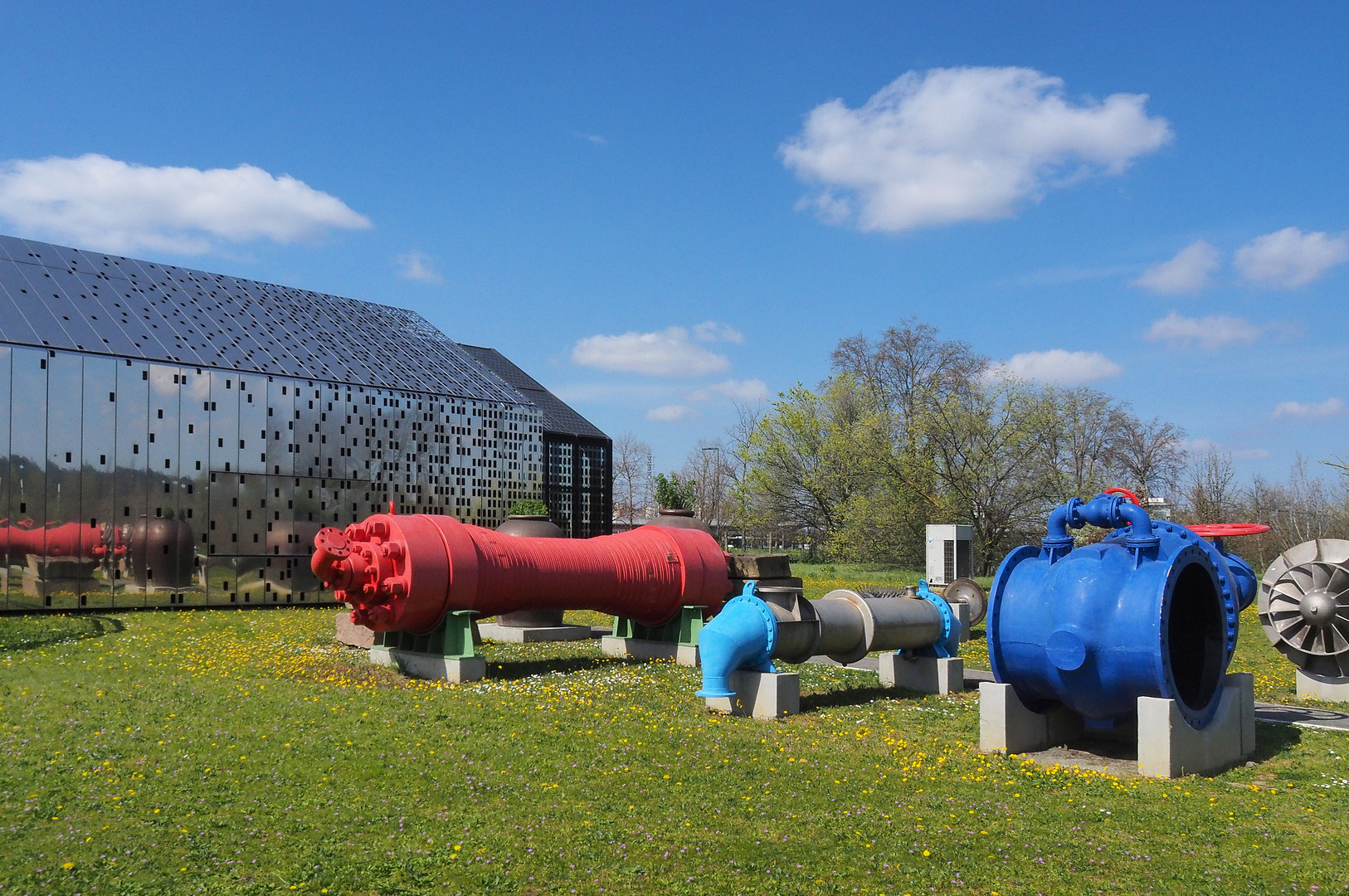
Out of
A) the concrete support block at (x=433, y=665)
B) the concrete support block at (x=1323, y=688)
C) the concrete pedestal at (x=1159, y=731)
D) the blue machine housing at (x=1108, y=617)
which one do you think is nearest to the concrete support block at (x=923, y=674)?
the concrete pedestal at (x=1159, y=731)

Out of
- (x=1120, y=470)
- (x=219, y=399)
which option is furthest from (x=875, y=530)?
(x=219, y=399)

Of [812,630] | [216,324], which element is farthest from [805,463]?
[812,630]

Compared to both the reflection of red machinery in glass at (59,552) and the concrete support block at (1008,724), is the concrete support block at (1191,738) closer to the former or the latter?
the concrete support block at (1008,724)

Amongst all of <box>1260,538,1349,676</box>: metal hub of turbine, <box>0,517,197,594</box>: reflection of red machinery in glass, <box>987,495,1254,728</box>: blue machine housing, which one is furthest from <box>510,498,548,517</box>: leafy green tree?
<box>987,495,1254,728</box>: blue machine housing

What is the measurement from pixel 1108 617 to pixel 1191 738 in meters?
1.24

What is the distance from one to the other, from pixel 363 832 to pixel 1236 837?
5858mm

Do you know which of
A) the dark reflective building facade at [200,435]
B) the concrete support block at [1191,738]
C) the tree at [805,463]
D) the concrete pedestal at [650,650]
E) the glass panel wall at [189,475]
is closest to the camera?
the concrete support block at [1191,738]

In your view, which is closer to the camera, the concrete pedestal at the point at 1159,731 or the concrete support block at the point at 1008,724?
the concrete pedestal at the point at 1159,731

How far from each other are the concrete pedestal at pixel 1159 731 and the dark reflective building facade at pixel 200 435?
18.6m

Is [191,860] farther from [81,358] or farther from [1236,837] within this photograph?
[81,358]

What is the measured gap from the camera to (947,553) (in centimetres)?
2900

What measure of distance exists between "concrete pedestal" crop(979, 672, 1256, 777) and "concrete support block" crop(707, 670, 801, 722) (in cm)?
231

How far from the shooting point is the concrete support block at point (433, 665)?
13570 millimetres

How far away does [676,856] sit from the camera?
639 centimetres
